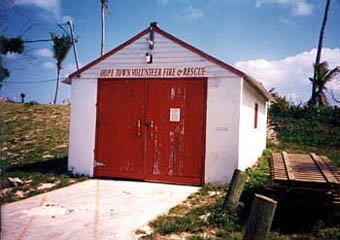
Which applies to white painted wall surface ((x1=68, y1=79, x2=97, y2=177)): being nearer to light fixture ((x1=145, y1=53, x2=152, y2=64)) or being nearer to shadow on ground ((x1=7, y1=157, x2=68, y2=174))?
shadow on ground ((x1=7, y1=157, x2=68, y2=174))

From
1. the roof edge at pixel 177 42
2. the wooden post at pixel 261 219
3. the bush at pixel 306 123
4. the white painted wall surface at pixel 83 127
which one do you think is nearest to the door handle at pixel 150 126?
the white painted wall surface at pixel 83 127

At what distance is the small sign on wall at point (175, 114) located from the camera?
8.23 metres

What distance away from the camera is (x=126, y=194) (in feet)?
22.8

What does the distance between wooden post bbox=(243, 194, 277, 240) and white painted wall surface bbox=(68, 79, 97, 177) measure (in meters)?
6.53

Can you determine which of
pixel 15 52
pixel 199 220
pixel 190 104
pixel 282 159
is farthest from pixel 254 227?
pixel 190 104

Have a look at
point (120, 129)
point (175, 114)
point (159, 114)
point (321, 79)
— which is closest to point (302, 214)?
point (175, 114)

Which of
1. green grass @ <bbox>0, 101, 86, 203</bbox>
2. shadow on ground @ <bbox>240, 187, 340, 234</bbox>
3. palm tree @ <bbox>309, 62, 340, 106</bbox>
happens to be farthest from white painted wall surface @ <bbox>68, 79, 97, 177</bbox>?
palm tree @ <bbox>309, 62, 340, 106</bbox>

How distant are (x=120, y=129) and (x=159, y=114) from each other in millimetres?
1273

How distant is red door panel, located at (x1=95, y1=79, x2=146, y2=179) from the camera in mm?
8508

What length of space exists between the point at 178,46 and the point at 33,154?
7796mm

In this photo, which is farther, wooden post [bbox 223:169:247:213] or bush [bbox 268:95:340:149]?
bush [bbox 268:95:340:149]

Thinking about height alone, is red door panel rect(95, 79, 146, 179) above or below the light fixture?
below

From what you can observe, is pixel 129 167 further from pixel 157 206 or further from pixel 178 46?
pixel 178 46

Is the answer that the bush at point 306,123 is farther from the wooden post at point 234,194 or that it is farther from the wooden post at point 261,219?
the wooden post at point 261,219
